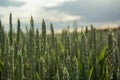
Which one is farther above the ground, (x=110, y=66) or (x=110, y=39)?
(x=110, y=39)

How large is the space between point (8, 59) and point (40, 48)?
312 millimetres

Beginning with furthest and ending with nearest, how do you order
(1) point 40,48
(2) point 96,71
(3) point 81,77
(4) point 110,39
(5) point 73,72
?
1. (2) point 96,71
2. (3) point 81,77
3. (1) point 40,48
4. (4) point 110,39
5. (5) point 73,72

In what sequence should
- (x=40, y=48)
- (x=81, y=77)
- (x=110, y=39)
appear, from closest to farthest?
(x=110, y=39)
(x=40, y=48)
(x=81, y=77)

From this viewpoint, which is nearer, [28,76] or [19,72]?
[19,72]

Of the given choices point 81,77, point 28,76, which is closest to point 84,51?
point 81,77

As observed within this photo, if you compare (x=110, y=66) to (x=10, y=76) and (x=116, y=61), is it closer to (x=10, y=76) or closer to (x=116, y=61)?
(x=116, y=61)

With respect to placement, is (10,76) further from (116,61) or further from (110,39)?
(116,61)

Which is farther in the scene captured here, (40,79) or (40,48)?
(40,48)

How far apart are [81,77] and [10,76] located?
0.79 meters

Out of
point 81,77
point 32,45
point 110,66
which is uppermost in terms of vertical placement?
point 32,45

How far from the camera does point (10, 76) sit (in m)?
2.47

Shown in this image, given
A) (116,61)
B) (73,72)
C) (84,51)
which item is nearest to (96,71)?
(116,61)

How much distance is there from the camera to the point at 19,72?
2312 mm

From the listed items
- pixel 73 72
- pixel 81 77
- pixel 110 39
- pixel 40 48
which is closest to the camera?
pixel 73 72
